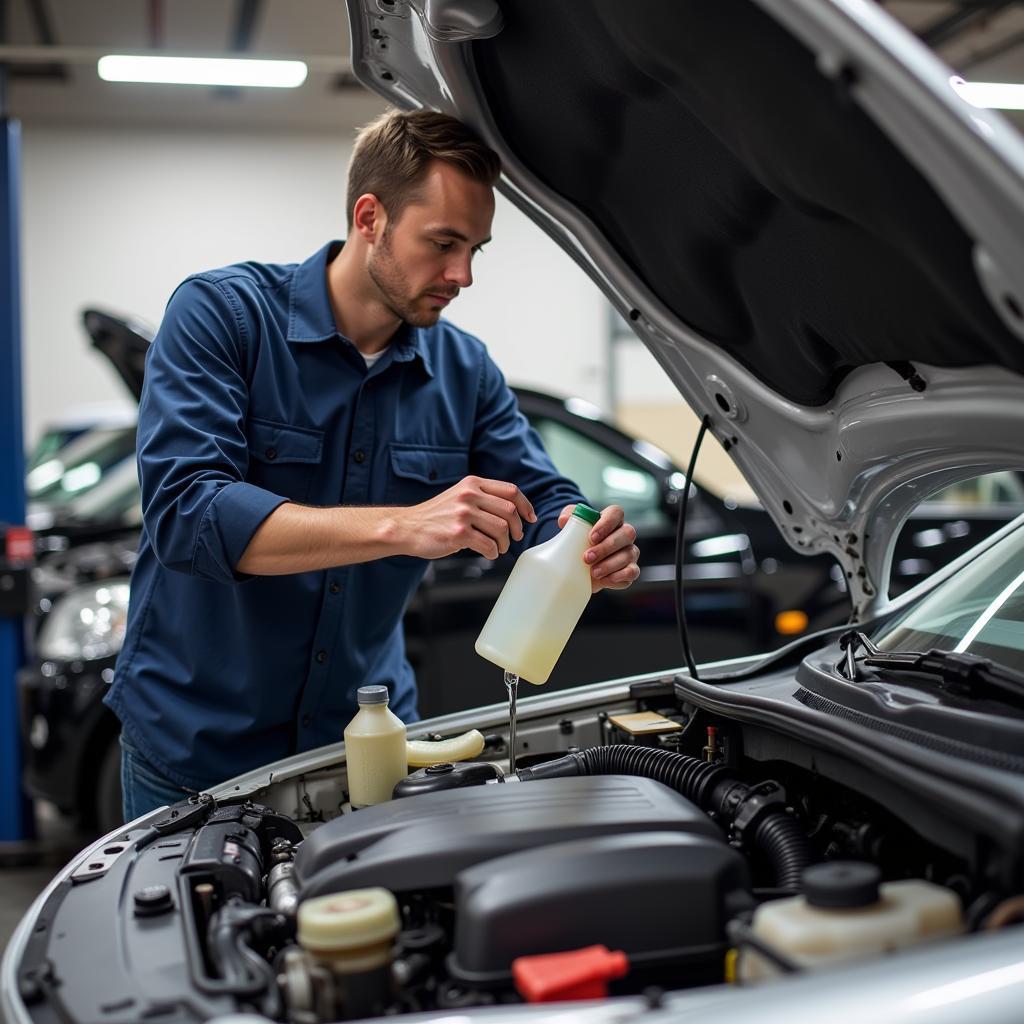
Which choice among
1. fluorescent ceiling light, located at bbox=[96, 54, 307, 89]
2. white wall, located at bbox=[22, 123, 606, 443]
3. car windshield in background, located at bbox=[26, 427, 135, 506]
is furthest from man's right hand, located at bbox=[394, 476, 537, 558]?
white wall, located at bbox=[22, 123, 606, 443]

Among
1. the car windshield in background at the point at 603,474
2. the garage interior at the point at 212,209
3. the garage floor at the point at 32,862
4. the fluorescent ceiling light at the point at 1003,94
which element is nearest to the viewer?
the garage floor at the point at 32,862

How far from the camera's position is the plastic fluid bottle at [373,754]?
5.57 ft

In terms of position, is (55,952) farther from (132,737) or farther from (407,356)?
(407,356)

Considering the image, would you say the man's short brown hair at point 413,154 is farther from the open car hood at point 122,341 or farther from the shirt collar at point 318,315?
the open car hood at point 122,341

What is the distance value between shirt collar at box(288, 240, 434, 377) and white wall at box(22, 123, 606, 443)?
347 inches

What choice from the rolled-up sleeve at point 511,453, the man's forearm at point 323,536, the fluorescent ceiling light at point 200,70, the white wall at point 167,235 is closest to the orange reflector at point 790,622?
the rolled-up sleeve at point 511,453

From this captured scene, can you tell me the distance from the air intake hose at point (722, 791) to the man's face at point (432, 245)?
2.58ft

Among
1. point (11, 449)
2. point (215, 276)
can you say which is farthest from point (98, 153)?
point (215, 276)

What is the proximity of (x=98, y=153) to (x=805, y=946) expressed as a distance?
11140 millimetres

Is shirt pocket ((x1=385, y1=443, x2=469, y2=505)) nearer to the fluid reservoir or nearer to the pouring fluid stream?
the pouring fluid stream

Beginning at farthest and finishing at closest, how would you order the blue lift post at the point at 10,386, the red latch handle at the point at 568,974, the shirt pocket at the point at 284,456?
the blue lift post at the point at 10,386, the shirt pocket at the point at 284,456, the red latch handle at the point at 568,974

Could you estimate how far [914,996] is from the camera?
3.11ft

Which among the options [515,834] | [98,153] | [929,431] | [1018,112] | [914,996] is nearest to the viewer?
[914,996]

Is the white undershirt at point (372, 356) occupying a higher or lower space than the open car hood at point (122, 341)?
lower
